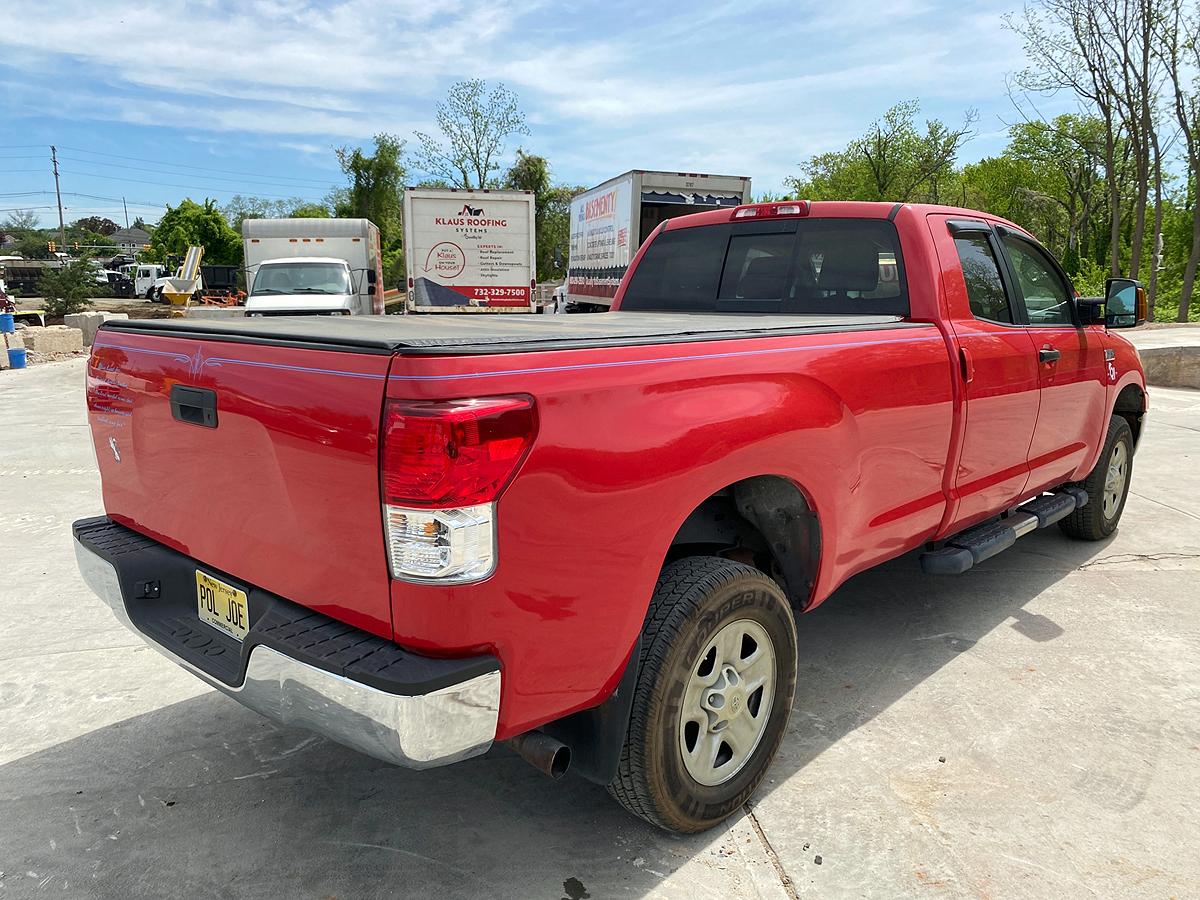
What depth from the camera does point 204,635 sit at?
8.28ft

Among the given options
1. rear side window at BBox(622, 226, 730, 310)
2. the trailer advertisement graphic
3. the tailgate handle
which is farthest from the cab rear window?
the trailer advertisement graphic

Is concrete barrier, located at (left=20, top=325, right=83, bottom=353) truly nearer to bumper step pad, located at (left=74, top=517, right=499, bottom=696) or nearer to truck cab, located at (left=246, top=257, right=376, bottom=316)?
truck cab, located at (left=246, top=257, right=376, bottom=316)

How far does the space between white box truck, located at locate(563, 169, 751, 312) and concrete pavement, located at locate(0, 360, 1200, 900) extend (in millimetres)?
12526

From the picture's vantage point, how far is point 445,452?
1836mm

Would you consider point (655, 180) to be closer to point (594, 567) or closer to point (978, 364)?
point (978, 364)

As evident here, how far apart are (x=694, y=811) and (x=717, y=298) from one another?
8.88 feet

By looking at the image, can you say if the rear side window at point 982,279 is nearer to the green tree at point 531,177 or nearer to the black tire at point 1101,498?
the black tire at point 1101,498

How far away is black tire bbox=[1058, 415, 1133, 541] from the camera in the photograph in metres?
5.32

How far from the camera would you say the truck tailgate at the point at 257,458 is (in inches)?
77.7

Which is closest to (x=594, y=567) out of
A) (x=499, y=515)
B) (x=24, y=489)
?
(x=499, y=515)

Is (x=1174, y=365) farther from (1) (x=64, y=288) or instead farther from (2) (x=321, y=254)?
(1) (x=64, y=288)

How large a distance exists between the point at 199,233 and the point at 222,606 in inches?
2685

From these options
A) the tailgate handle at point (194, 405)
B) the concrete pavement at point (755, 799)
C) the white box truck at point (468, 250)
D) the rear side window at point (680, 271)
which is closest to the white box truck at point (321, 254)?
the white box truck at point (468, 250)

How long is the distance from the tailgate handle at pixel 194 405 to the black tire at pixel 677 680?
4.36ft
